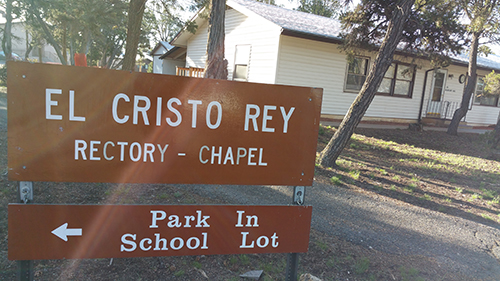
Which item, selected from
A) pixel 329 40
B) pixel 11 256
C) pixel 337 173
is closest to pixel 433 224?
pixel 337 173

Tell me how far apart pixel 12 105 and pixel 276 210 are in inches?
62.9

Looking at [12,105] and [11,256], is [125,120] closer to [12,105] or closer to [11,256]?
[12,105]

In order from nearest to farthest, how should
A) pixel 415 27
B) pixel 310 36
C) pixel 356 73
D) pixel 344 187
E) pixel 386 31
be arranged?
pixel 344 187
pixel 386 31
pixel 415 27
pixel 310 36
pixel 356 73

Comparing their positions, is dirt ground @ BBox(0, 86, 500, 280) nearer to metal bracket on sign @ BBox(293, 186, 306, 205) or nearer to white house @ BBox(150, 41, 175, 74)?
metal bracket on sign @ BBox(293, 186, 306, 205)

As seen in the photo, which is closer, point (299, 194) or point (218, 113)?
point (218, 113)

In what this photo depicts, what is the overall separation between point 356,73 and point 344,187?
9.27 m

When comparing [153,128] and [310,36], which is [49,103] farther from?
[310,36]

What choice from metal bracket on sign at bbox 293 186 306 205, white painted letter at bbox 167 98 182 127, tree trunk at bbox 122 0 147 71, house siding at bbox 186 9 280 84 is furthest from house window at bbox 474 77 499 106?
white painted letter at bbox 167 98 182 127

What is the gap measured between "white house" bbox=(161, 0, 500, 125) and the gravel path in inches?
295

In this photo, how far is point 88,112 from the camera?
186cm

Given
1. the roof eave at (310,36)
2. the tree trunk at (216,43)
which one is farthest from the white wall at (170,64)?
the tree trunk at (216,43)

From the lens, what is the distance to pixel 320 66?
1334 cm

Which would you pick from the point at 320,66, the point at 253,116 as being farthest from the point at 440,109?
the point at 253,116

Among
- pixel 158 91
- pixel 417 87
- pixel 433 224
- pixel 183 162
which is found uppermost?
pixel 417 87
